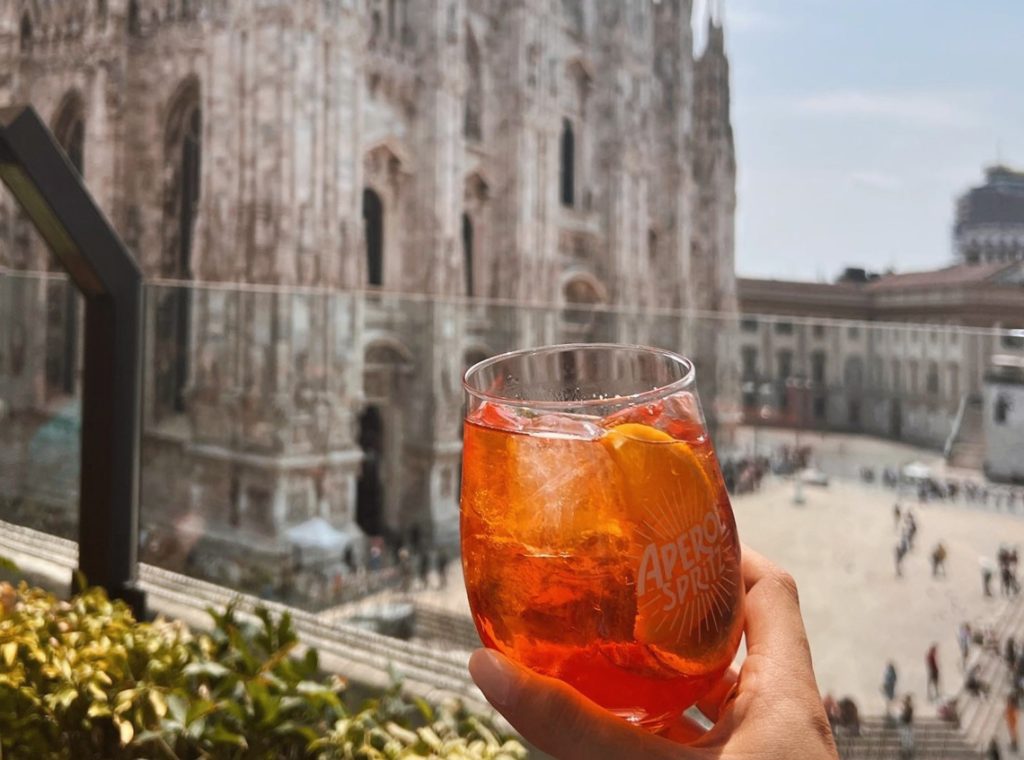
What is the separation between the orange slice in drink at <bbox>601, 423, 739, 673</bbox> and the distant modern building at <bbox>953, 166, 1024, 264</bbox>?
5623mm

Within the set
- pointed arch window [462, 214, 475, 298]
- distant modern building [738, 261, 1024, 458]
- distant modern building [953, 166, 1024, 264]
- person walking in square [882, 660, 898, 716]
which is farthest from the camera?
pointed arch window [462, 214, 475, 298]

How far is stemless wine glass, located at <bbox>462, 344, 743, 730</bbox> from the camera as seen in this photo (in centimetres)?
45

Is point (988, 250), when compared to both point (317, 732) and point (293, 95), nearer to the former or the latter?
point (293, 95)

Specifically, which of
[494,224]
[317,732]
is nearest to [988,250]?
[494,224]

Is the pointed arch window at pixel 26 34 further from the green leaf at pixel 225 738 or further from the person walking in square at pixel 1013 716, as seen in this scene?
the person walking in square at pixel 1013 716

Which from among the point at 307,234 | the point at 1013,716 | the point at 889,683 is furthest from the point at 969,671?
the point at 307,234

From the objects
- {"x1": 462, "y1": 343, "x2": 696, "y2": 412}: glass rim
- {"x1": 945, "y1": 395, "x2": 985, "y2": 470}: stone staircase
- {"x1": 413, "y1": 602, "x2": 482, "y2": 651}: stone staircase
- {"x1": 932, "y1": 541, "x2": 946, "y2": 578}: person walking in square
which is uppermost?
{"x1": 462, "y1": 343, "x2": 696, "y2": 412}: glass rim

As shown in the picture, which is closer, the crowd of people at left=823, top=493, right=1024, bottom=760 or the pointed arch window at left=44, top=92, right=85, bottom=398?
the crowd of people at left=823, top=493, right=1024, bottom=760

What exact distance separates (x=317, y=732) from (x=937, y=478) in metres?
2.43

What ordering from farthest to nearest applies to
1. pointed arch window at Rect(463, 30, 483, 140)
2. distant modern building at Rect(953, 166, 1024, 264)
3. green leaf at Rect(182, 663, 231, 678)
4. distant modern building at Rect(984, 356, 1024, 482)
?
pointed arch window at Rect(463, 30, 483, 140) → distant modern building at Rect(953, 166, 1024, 264) → distant modern building at Rect(984, 356, 1024, 482) → green leaf at Rect(182, 663, 231, 678)

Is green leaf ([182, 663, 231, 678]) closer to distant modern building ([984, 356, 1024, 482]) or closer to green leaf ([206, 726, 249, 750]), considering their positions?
green leaf ([206, 726, 249, 750])

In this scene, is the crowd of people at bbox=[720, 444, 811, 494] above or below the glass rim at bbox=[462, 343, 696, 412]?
below

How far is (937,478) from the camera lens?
2650 mm

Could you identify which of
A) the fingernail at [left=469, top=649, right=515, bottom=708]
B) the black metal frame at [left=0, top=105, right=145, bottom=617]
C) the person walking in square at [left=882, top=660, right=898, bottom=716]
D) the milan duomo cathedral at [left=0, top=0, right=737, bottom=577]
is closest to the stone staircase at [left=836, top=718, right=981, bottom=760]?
the person walking in square at [left=882, top=660, right=898, bottom=716]
